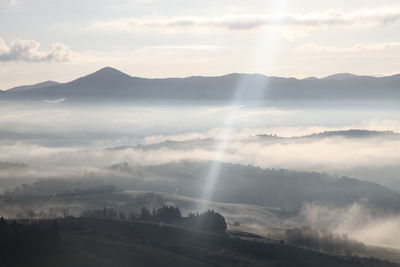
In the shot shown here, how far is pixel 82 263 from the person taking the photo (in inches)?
6959

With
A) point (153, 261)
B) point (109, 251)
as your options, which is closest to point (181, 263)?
point (153, 261)

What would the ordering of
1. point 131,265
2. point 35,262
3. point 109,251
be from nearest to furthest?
point 35,262, point 131,265, point 109,251

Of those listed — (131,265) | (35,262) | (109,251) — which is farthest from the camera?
(109,251)

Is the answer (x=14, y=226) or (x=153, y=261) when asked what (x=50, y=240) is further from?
(x=153, y=261)

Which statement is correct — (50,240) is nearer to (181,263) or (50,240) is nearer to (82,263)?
(82,263)

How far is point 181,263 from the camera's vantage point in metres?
196

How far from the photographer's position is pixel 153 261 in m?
195

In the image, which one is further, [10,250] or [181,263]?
[181,263]

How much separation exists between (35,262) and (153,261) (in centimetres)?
3424

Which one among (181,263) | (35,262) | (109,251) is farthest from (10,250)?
(181,263)

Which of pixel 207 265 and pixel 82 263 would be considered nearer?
pixel 82 263

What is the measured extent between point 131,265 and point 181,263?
51.1 ft

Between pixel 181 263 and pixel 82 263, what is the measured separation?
101 ft

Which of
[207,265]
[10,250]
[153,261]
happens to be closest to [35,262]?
[10,250]
